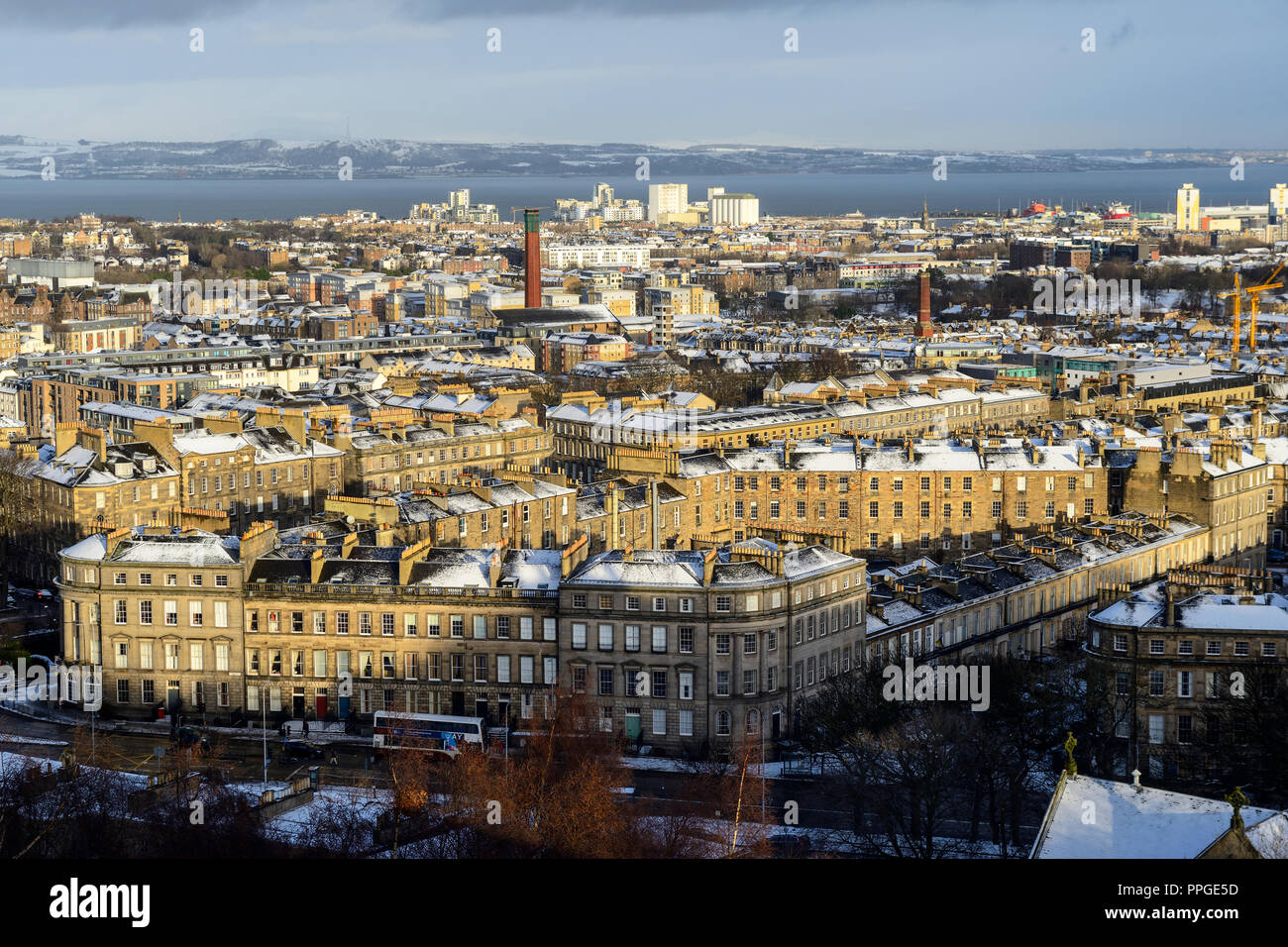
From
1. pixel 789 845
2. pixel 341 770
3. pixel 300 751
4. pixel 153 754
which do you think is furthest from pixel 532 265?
pixel 789 845

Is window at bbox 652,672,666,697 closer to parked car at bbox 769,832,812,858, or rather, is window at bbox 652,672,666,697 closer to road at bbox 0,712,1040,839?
road at bbox 0,712,1040,839

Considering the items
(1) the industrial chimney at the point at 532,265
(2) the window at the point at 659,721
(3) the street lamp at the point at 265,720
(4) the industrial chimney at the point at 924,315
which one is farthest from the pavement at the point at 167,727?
(1) the industrial chimney at the point at 532,265

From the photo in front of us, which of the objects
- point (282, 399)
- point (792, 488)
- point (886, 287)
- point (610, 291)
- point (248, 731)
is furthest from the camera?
point (886, 287)

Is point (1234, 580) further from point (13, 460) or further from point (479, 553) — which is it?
point (13, 460)

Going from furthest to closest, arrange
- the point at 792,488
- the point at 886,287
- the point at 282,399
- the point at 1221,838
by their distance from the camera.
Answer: the point at 886,287 < the point at 282,399 < the point at 792,488 < the point at 1221,838

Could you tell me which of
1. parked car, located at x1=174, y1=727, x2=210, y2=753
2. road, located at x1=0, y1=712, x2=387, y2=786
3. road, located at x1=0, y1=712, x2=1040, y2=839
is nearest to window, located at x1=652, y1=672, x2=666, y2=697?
road, located at x1=0, y1=712, x2=1040, y2=839

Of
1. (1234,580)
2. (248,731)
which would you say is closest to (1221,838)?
(1234,580)

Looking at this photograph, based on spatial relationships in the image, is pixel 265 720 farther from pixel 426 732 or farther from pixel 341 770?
pixel 426 732
